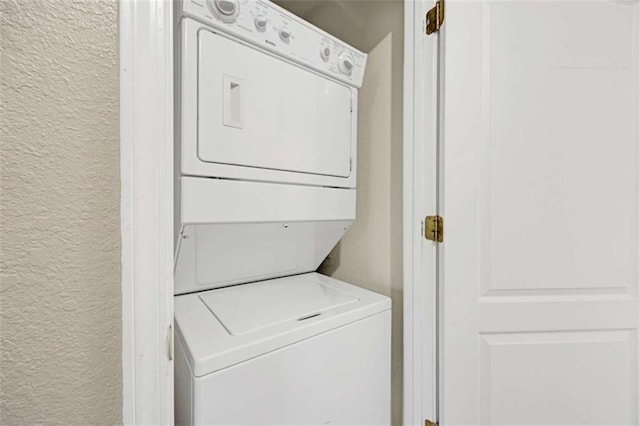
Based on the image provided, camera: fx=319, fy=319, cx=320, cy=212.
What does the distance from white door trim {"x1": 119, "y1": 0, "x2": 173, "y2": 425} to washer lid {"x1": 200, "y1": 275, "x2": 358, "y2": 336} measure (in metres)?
0.39

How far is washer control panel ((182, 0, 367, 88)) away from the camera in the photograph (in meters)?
1.03

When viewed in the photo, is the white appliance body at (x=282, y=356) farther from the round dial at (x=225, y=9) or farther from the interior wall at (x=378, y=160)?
the round dial at (x=225, y=9)

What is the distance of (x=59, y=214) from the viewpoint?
1.53 feet

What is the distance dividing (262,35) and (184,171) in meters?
0.58

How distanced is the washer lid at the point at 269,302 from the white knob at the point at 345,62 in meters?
0.98

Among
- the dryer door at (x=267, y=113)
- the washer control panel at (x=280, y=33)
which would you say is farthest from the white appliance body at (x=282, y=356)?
the washer control panel at (x=280, y=33)

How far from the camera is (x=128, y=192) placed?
530 millimetres

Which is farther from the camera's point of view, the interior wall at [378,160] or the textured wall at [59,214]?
the interior wall at [378,160]
